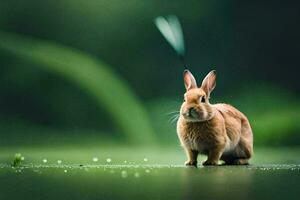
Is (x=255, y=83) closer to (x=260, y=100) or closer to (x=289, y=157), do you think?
(x=260, y=100)

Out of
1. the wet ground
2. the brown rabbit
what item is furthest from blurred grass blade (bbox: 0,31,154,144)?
the brown rabbit

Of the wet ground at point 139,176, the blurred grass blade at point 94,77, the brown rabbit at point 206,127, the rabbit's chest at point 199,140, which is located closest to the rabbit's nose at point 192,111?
the brown rabbit at point 206,127

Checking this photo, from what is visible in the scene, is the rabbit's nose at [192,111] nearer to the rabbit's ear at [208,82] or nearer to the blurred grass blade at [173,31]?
the rabbit's ear at [208,82]

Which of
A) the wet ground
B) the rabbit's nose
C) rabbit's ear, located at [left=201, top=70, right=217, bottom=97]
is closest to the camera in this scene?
the wet ground

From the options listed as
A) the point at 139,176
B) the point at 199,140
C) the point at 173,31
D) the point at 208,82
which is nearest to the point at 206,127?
the point at 199,140

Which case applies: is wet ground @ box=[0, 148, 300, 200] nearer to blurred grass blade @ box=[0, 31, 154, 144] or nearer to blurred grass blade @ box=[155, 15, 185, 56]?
blurred grass blade @ box=[0, 31, 154, 144]

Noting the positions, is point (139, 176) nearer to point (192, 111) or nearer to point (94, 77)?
point (192, 111)

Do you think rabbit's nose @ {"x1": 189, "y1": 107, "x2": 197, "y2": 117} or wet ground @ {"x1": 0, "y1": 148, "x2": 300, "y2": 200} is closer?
wet ground @ {"x1": 0, "y1": 148, "x2": 300, "y2": 200}
